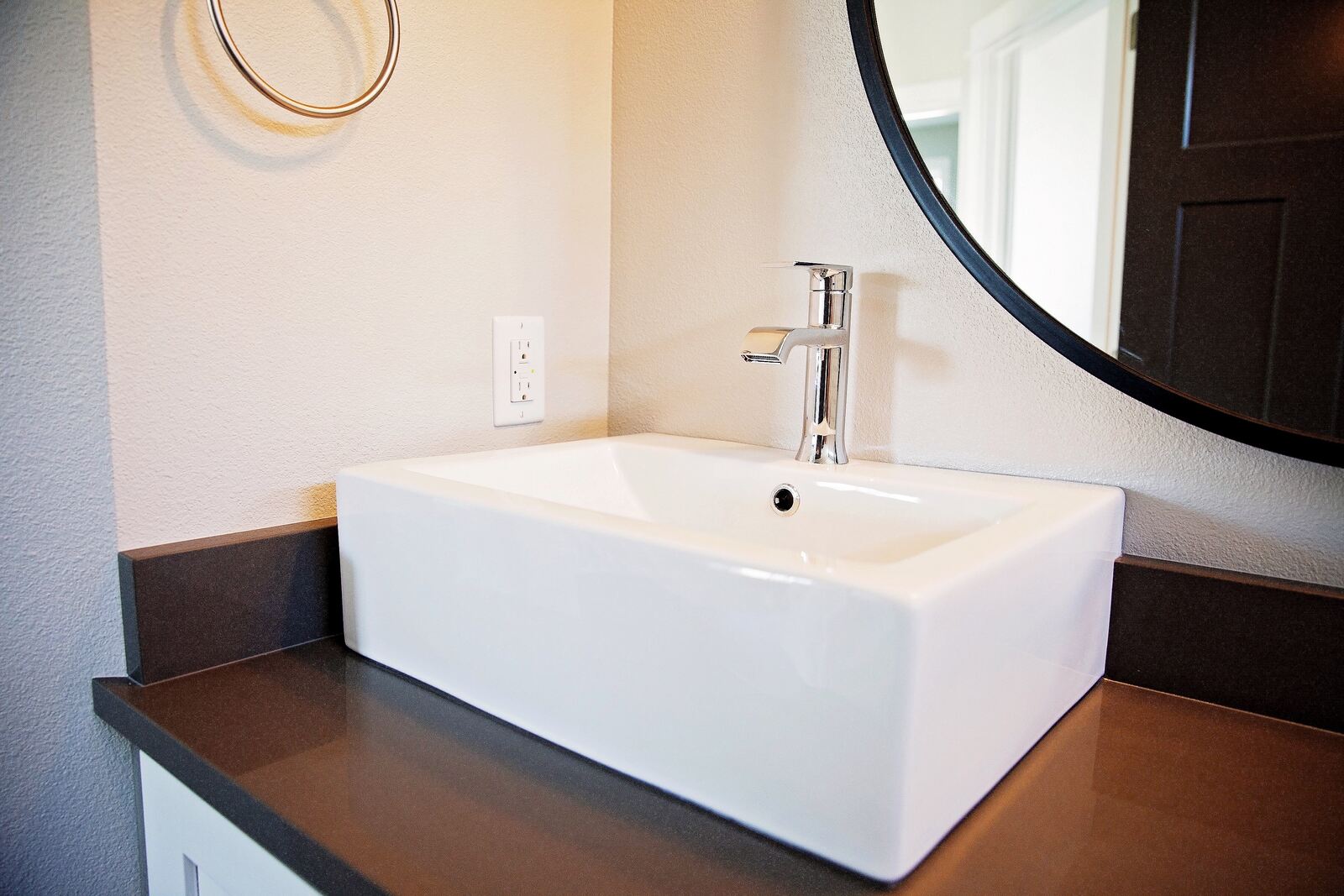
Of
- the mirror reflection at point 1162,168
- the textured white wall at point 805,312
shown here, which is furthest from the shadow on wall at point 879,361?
the mirror reflection at point 1162,168

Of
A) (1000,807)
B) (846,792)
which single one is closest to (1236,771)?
(1000,807)

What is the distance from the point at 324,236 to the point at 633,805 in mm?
616

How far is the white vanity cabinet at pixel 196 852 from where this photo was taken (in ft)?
1.97

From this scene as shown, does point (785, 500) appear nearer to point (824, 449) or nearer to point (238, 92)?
point (824, 449)

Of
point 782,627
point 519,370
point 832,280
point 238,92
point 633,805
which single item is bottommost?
point 633,805

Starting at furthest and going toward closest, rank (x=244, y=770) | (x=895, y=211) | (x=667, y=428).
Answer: (x=667, y=428)
(x=895, y=211)
(x=244, y=770)

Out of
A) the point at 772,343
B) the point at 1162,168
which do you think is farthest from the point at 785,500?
the point at 1162,168

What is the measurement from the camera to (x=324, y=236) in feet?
2.85

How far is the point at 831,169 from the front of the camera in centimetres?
95

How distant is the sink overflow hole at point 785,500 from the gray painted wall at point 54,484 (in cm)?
60

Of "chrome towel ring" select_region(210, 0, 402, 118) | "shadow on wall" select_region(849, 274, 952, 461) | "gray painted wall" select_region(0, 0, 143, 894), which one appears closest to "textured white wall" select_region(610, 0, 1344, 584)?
"shadow on wall" select_region(849, 274, 952, 461)

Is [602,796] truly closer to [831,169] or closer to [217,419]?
[217,419]

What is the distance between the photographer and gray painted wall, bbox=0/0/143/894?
27.5 inches

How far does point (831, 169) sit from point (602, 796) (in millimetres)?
680
